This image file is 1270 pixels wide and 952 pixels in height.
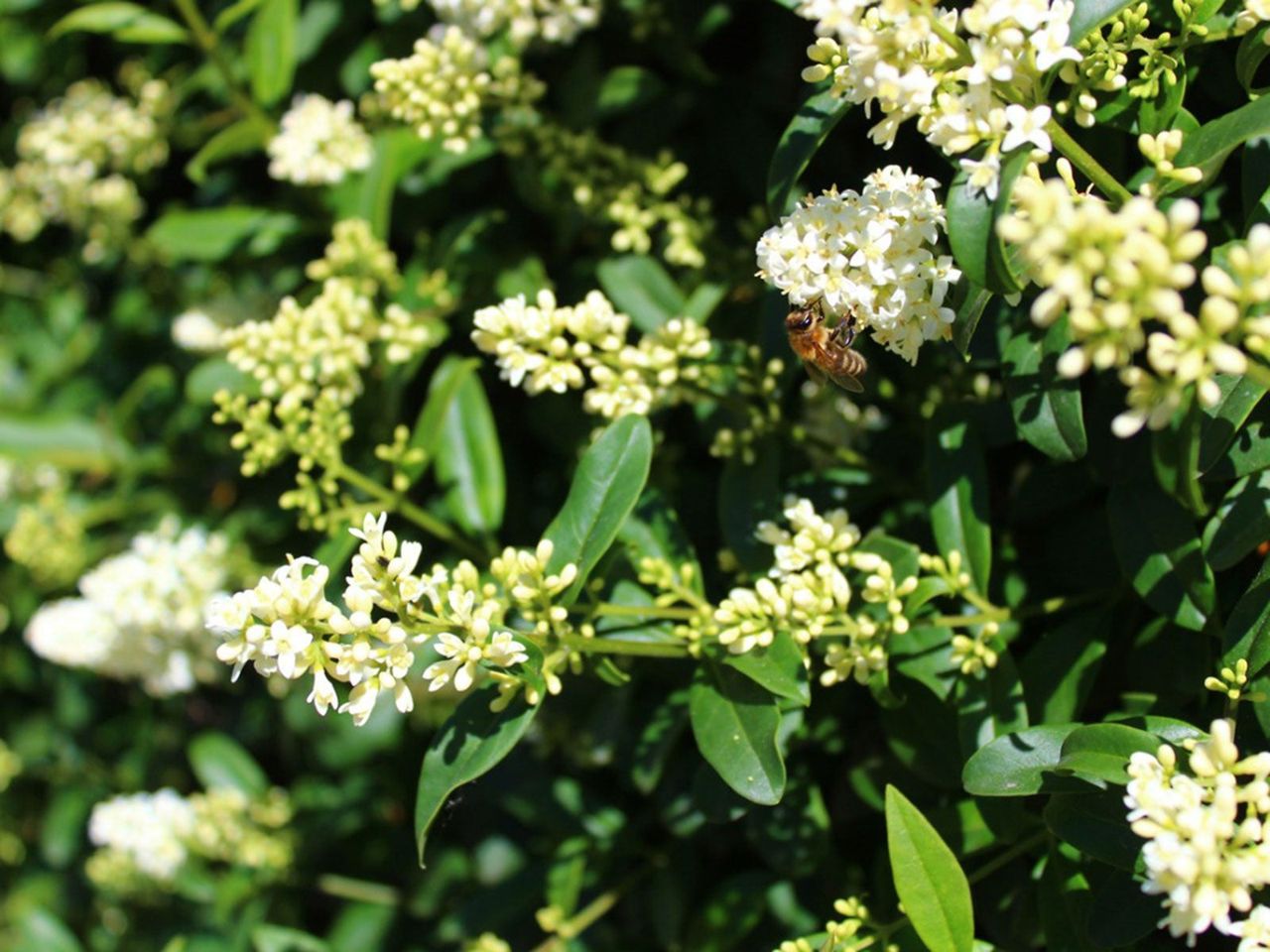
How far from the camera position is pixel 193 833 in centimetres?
375

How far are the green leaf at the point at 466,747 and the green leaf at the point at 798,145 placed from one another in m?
0.96

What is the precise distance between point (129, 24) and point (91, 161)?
59cm

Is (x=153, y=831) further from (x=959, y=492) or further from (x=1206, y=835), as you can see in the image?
(x=1206, y=835)

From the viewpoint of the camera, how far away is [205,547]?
355 centimetres

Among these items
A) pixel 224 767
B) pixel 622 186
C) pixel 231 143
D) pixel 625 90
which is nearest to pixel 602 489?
pixel 622 186

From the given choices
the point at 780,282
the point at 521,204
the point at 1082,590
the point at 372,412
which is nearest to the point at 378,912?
the point at 372,412

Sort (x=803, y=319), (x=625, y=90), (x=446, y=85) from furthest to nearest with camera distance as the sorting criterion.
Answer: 1. (x=625, y=90)
2. (x=446, y=85)
3. (x=803, y=319)

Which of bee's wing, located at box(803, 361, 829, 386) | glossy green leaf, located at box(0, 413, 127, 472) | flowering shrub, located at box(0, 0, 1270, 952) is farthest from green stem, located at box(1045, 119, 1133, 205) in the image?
glossy green leaf, located at box(0, 413, 127, 472)

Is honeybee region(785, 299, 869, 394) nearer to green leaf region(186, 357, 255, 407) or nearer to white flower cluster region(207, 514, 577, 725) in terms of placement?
white flower cluster region(207, 514, 577, 725)

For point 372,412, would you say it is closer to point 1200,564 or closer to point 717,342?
point 717,342

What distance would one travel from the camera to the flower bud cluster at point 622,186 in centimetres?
Answer: 277

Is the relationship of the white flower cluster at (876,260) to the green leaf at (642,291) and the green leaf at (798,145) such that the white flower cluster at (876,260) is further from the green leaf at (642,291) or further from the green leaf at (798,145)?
the green leaf at (642,291)

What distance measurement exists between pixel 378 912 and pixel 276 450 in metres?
1.67

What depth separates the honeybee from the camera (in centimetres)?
216
